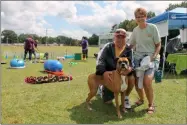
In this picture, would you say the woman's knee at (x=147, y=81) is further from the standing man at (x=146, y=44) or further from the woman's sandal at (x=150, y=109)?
the woman's sandal at (x=150, y=109)

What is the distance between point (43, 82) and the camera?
873cm

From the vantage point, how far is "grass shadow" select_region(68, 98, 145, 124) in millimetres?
4923

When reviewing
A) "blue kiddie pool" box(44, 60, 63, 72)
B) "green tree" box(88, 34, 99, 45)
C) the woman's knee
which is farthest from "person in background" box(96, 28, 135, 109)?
"green tree" box(88, 34, 99, 45)

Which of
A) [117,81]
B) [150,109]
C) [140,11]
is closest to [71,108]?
[117,81]

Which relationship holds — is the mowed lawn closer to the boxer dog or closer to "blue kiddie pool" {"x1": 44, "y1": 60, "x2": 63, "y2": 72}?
the boxer dog

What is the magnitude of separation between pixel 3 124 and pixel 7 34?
7785 cm

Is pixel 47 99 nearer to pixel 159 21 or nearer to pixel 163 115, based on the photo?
pixel 163 115

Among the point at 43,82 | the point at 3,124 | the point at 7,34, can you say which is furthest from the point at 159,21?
the point at 7,34

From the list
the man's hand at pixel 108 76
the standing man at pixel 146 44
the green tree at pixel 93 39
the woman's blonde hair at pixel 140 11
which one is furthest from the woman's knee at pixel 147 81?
the green tree at pixel 93 39

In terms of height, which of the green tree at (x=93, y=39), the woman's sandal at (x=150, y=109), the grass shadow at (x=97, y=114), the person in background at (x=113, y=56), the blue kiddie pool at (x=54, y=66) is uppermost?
the green tree at (x=93, y=39)

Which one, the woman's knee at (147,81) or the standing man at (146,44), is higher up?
the standing man at (146,44)

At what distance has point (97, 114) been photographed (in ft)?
17.1

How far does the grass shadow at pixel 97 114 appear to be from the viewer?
4923 mm

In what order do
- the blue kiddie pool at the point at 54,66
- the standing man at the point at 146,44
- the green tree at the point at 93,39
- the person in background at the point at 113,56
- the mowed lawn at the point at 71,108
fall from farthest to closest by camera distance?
the green tree at the point at 93,39 < the blue kiddie pool at the point at 54,66 < the standing man at the point at 146,44 < the person in background at the point at 113,56 < the mowed lawn at the point at 71,108
